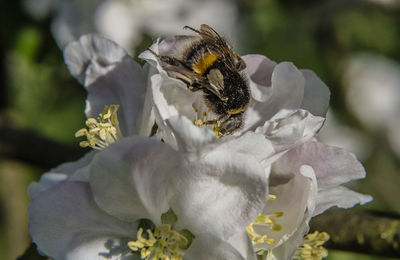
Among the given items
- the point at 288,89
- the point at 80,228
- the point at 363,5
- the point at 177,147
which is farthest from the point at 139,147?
the point at 363,5

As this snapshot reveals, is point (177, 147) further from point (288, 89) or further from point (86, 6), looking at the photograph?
point (86, 6)

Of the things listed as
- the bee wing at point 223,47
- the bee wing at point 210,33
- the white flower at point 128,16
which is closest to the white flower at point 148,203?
the bee wing at point 223,47

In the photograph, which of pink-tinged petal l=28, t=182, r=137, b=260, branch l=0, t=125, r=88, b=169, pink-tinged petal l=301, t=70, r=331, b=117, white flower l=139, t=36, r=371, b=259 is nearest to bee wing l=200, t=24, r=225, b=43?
white flower l=139, t=36, r=371, b=259

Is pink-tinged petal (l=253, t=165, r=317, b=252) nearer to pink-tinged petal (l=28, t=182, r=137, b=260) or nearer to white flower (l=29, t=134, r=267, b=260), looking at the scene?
white flower (l=29, t=134, r=267, b=260)

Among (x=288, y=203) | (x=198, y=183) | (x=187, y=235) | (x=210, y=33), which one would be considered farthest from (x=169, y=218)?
(x=210, y=33)

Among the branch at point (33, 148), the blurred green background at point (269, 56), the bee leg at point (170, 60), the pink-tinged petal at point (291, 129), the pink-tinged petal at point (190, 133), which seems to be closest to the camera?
the pink-tinged petal at point (190, 133)

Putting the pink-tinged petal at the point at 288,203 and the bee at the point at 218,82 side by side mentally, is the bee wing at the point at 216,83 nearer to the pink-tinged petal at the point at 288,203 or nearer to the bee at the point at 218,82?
the bee at the point at 218,82

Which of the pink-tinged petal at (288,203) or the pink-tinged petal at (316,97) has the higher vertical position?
the pink-tinged petal at (316,97)
